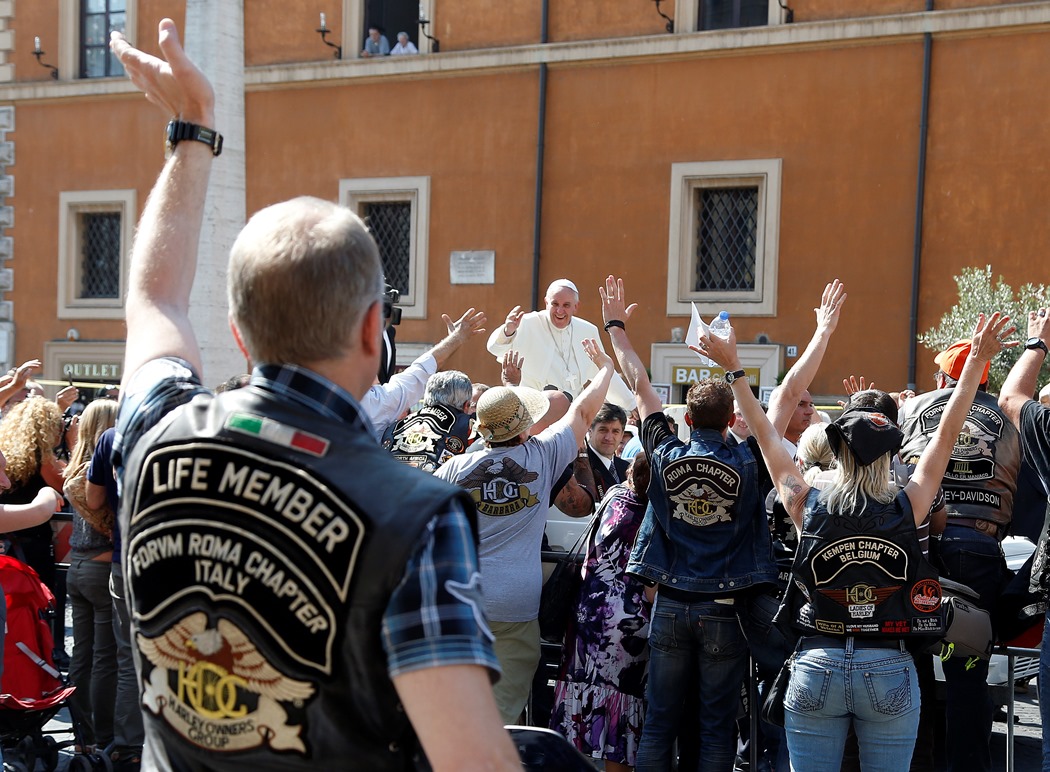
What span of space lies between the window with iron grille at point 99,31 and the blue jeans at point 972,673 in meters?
22.5

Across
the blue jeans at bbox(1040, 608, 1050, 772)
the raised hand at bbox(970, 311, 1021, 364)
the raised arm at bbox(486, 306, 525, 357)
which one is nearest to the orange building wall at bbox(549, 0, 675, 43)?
the raised arm at bbox(486, 306, 525, 357)

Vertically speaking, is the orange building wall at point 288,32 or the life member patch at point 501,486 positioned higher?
the orange building wall at point 288,32

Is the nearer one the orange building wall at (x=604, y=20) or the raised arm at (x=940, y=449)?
the raised arm at (x=940, y=449)

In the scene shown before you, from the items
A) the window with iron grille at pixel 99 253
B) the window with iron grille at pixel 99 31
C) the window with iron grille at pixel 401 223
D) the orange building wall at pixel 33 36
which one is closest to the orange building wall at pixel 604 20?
the window with iron grille at pixel 401 223

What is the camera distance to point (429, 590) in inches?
66.2

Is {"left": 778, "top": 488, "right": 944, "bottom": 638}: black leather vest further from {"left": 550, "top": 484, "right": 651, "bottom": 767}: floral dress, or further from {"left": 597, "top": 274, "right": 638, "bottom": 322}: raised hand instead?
{"left": 597, "top": 274, "right": 638, "bottom": 322}: raised hand

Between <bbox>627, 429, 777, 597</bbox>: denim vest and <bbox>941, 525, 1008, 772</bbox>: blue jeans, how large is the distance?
3.60 ft

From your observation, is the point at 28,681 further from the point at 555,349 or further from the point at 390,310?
the point at 555,349

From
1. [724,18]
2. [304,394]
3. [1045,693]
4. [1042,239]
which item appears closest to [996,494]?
[1045,693]

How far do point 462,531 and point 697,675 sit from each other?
4009 mm

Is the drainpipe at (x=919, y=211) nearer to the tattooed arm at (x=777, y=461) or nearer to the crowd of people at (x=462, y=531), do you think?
the crowd of people at (x=462, y=531)

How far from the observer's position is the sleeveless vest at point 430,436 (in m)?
6.55

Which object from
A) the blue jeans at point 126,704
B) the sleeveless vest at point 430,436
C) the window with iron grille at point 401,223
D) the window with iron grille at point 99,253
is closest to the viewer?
the blue jeans at point 126,704

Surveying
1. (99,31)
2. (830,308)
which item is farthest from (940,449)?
(99,31)
